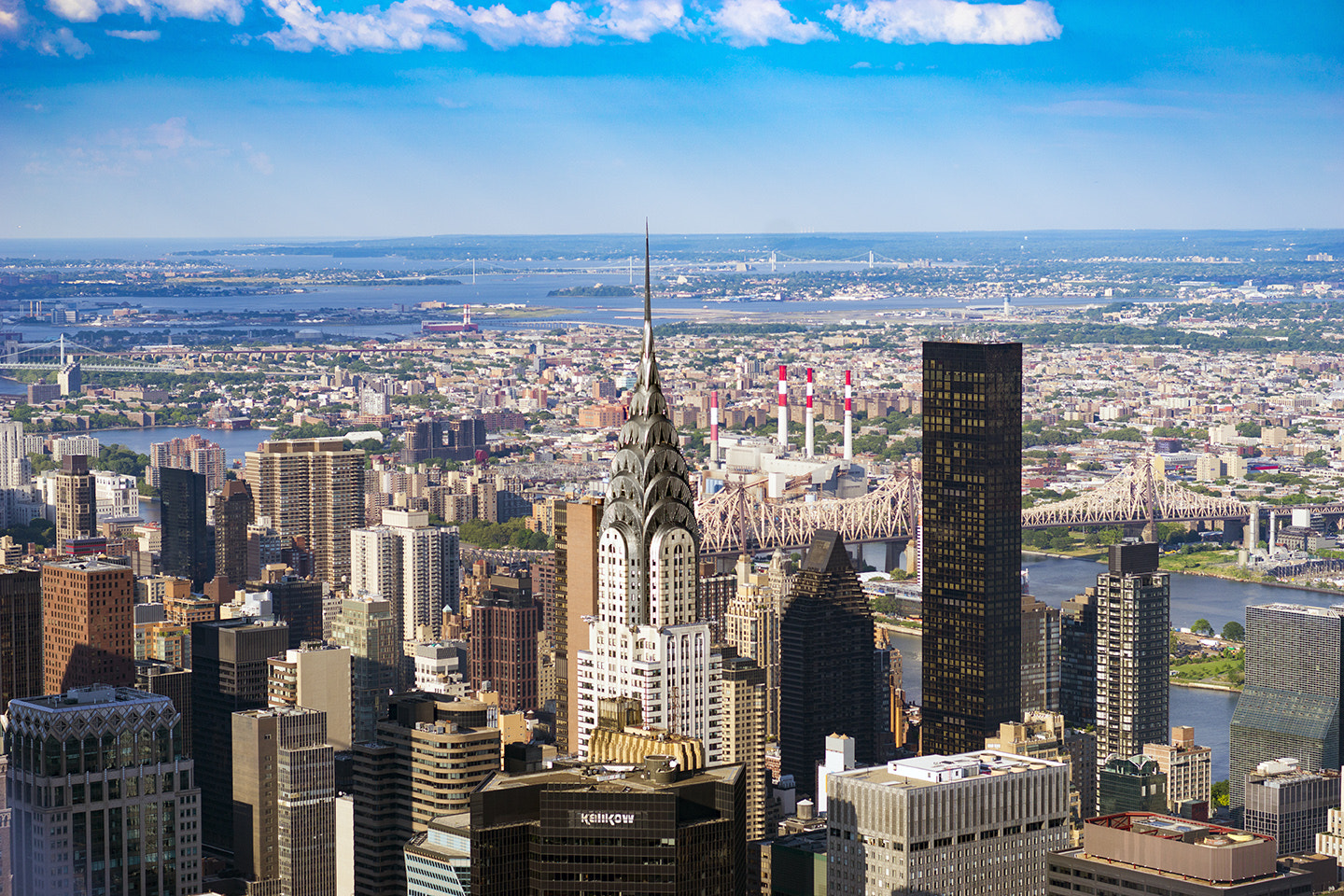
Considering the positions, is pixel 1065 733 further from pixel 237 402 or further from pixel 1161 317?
pixel 1161 317

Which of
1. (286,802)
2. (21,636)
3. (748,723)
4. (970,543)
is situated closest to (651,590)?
(286,802)

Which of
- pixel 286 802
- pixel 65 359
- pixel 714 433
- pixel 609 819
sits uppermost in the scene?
pixel 65 359

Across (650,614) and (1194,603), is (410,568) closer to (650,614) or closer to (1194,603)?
(1194,603)

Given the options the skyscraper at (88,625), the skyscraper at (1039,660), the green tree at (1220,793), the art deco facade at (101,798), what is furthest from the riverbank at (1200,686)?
the art deco facade at (101,798)

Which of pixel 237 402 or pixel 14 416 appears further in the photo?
pixel 237 402

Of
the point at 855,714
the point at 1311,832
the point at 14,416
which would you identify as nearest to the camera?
the point at 1311,832

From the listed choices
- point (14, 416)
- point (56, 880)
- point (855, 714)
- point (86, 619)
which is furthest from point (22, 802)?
point (14, 416)

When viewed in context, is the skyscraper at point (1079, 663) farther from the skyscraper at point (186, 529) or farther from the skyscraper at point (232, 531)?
the skyscraper at point (232, 531)
